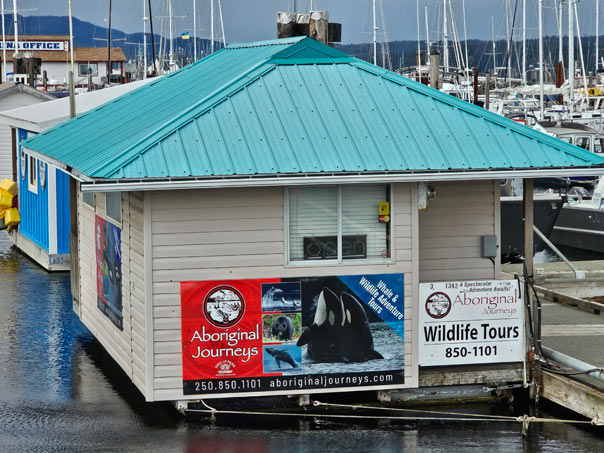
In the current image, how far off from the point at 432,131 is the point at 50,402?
6.17 meters

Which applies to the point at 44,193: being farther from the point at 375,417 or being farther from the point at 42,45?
the point at 42,45

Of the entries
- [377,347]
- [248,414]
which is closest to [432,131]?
[377,347]

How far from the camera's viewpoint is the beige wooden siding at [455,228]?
14.8 metres

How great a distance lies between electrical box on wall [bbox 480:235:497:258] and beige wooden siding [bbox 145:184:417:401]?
2264 millimetres

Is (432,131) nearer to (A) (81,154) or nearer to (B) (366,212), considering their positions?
(B) (366,212)

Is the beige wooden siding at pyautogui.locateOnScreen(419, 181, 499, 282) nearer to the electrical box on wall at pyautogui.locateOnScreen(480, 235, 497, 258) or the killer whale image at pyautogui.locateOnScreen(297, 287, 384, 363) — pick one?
the electrical box on wall at pyautogui.locateOnScreen(480, 235, 497, 258)

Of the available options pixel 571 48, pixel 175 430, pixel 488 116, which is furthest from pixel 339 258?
pixel 571 48

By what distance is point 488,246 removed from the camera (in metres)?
Result: 14.8

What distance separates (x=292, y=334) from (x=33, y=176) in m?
14.8

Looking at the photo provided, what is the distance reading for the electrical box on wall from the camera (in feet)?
48.6

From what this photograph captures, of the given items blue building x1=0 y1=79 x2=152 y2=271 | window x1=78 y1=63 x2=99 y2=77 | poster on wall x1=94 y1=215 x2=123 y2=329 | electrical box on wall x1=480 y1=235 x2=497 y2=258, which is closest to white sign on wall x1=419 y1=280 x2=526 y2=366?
electrical box on wall x1=480 y1=235 x2=497 y2=258

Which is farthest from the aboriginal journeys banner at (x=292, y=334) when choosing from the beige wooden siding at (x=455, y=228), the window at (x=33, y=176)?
the window at (x=33, y=176)

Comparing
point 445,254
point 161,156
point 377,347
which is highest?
point 161,156

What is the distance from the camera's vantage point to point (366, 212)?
45.3 ft
